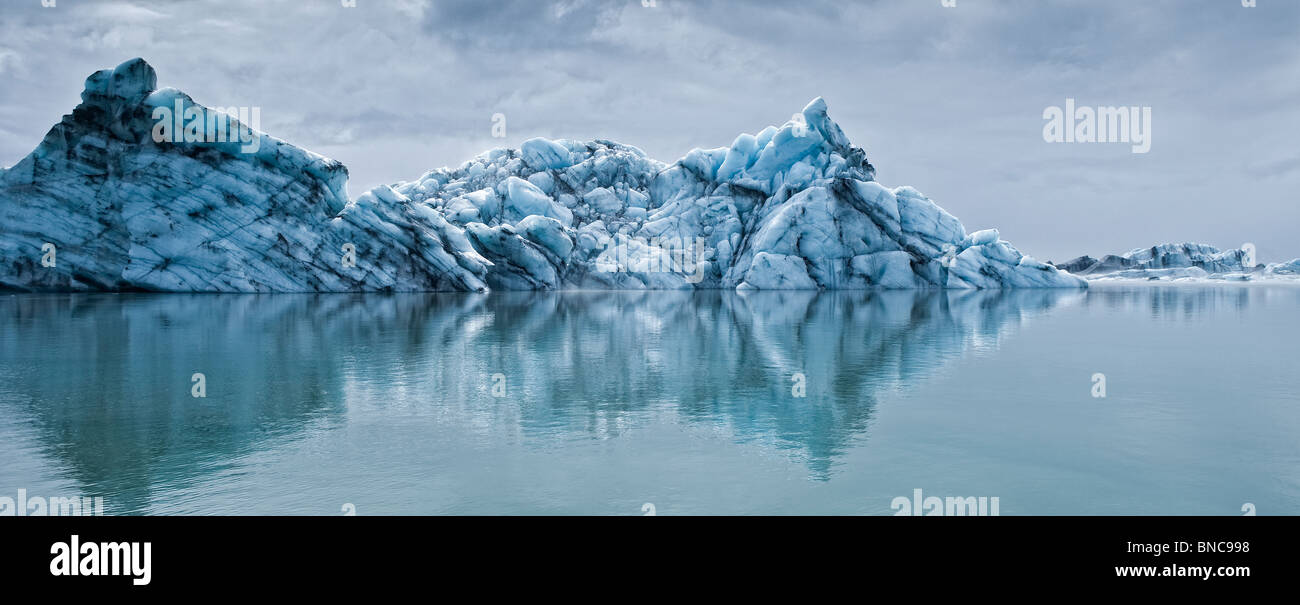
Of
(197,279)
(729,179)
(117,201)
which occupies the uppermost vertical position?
(729,179)

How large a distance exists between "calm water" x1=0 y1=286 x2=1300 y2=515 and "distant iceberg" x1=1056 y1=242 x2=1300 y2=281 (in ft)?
548

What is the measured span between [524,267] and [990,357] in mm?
55110

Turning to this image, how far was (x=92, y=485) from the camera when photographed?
6930mm

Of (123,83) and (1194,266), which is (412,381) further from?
(1194,266)

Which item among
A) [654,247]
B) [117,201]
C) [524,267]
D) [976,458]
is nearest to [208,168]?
[117,201]

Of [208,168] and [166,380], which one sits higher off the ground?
[208,168]

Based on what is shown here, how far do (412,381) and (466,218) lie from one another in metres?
60.8

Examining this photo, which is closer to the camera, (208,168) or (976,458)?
(976,458)

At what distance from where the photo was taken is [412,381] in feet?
44.2

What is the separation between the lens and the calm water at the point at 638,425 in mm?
6910
